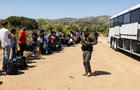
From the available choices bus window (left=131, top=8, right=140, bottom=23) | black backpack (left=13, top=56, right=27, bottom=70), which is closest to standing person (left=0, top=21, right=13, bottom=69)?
black backpack (left=13, top=56, right=27, bottom=70)

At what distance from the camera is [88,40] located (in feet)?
24.4

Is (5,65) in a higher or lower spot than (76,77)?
higher

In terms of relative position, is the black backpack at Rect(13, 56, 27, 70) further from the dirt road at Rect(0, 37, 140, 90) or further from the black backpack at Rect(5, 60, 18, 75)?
the black backpack at Rect(5, 60, 18, 75)

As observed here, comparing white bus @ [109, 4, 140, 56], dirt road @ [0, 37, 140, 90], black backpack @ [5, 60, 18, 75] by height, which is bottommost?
dirt road @ [0, 37, 140, 90]

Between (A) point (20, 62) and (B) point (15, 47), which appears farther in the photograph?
(B) point (15, 47)

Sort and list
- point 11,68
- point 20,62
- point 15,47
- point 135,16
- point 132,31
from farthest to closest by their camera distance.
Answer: point 135,16
point 132,31
point 15,47
point 20,62
point 11,68

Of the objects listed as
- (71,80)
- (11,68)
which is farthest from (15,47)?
(71,80)

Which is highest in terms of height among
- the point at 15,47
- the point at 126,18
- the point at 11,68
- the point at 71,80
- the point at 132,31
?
the point at 126,18

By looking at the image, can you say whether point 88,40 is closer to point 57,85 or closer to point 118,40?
point 57,85

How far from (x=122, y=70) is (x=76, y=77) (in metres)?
2.48

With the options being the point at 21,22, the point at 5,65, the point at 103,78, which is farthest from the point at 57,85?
the point at 21,22

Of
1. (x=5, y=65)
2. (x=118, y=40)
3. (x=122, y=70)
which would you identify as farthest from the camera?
(x=118, y=40)

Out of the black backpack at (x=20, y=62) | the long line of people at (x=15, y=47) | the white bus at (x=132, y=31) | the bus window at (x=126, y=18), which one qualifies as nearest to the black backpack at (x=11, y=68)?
the long line of people at (x=15, y=47)

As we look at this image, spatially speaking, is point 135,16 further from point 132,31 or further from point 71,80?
point 71,80
